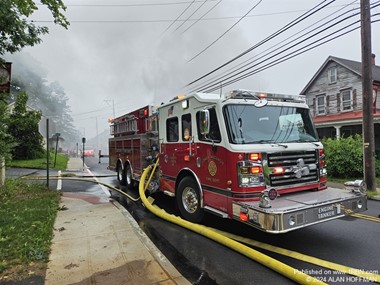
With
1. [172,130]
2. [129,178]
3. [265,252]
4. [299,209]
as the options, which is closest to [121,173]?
[129,178]

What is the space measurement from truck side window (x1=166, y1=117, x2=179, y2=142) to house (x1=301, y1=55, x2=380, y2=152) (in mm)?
16723

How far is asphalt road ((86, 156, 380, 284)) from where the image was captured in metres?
3.75

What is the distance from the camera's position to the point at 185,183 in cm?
625

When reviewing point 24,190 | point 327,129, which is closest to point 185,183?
point 24,190

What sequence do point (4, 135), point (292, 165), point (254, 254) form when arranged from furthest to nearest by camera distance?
point (4, 135)
point (292, 165)
point (254, 254)

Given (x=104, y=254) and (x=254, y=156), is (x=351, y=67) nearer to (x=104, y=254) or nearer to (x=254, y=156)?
(x=254, y=156)

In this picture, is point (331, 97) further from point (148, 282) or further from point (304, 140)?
point (148, 282)

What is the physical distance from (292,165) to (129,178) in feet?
22.7

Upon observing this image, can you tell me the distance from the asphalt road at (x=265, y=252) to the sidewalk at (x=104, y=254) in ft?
1.01

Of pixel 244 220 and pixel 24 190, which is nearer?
pixel 244 220

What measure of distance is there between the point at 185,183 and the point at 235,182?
1793mm

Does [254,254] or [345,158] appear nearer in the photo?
[254,254]

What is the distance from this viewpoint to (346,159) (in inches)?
498

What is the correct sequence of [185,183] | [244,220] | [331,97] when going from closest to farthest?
[244,220], [185,183], [331,97]
